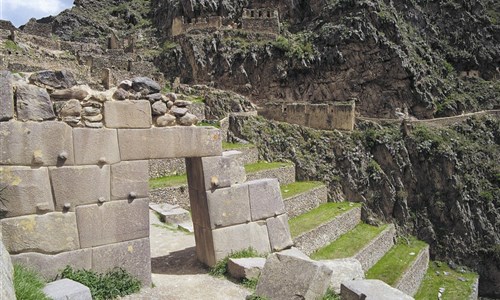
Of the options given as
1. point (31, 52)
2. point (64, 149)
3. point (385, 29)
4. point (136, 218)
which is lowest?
point (136, 218)

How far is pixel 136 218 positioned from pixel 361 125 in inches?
833

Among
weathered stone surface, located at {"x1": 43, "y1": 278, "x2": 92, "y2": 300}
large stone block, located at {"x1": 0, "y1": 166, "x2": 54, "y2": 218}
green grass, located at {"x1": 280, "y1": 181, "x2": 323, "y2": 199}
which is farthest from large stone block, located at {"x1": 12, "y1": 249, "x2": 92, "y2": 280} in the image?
green grass, located at {"x1": 280, "y1": 181, "x2": 323, "y2": 199}

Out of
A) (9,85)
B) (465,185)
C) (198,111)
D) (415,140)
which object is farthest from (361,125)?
(9,85)

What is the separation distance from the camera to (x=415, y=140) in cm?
2558

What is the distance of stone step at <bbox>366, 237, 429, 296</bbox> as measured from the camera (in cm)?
1576

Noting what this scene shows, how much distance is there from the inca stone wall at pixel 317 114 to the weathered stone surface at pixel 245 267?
18.6 meters

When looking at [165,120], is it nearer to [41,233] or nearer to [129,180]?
[129,180]

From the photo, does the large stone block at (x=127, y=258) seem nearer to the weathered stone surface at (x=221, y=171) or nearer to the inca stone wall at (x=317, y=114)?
the weathered stone surface at (x=221, y=171)

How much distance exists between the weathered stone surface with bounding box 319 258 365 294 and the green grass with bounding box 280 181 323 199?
8408mm

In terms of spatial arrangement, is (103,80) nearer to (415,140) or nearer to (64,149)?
(64,149)

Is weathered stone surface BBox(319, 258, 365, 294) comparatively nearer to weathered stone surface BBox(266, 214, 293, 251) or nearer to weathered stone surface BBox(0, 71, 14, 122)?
weathered stone surface BBox(266, 214, 293, 251)

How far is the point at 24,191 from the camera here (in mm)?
5156

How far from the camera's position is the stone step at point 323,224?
14148mm

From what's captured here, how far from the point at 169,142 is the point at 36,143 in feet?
5.95
